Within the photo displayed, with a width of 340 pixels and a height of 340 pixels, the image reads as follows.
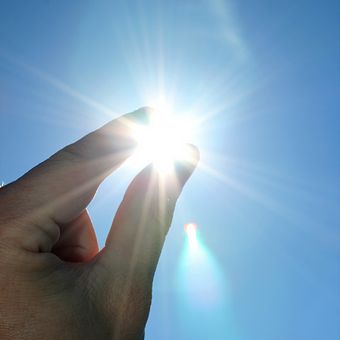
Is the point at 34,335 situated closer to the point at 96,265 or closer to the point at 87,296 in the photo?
the point at 87,296

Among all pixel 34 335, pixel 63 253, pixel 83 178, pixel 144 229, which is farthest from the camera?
pixel 63 253

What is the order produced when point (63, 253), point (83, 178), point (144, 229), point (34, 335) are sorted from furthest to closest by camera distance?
point (63, 253), point (144, 229), point (83, 178), point (34, 335)

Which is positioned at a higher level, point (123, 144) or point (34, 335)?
point (123, 144)

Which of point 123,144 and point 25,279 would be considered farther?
point 123,144

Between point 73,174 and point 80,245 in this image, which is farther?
point 80,245

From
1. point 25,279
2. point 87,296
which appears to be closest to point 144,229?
point 87,296

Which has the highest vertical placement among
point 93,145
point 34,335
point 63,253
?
point 93,145

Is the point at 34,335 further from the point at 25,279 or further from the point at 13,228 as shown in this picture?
the point at 13,228
